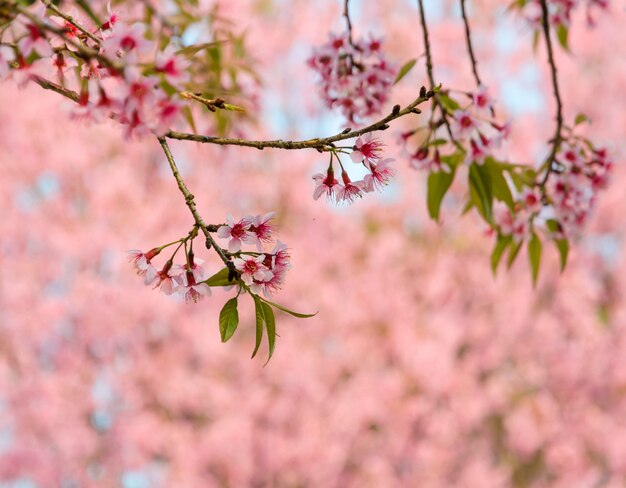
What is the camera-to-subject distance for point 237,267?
0.93 m

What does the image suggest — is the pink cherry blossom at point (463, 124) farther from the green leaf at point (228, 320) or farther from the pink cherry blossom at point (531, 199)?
the green leaf at point (228, 320)

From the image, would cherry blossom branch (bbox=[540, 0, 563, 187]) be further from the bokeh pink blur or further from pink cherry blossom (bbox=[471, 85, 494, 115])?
the bokeh pink blur

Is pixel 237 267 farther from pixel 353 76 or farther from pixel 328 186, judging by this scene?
pixel 353 76

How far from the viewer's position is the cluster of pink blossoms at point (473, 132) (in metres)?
1.35

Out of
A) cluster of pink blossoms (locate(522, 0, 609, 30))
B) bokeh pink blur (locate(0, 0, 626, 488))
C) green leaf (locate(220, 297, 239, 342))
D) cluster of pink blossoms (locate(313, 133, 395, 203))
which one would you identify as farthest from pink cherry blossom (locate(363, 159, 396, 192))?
bokeh pink blur (locate(0, 0, 626, 488))

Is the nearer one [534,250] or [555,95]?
[555,95]

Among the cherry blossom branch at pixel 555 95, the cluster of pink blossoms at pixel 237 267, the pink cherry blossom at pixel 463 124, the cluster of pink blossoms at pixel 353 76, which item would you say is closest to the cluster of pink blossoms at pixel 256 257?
the cluster of pink blossoms at pixel 237 267

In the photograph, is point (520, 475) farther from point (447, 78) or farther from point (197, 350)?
point (447, 78)

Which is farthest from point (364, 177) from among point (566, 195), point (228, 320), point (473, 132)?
point (566, 195)

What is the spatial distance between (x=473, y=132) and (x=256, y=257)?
2.07ft

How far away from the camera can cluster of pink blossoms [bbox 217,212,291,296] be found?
919 mm

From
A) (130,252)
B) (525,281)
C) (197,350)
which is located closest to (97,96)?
(130,252)

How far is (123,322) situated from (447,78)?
232 inches

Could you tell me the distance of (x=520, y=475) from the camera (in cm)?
851
